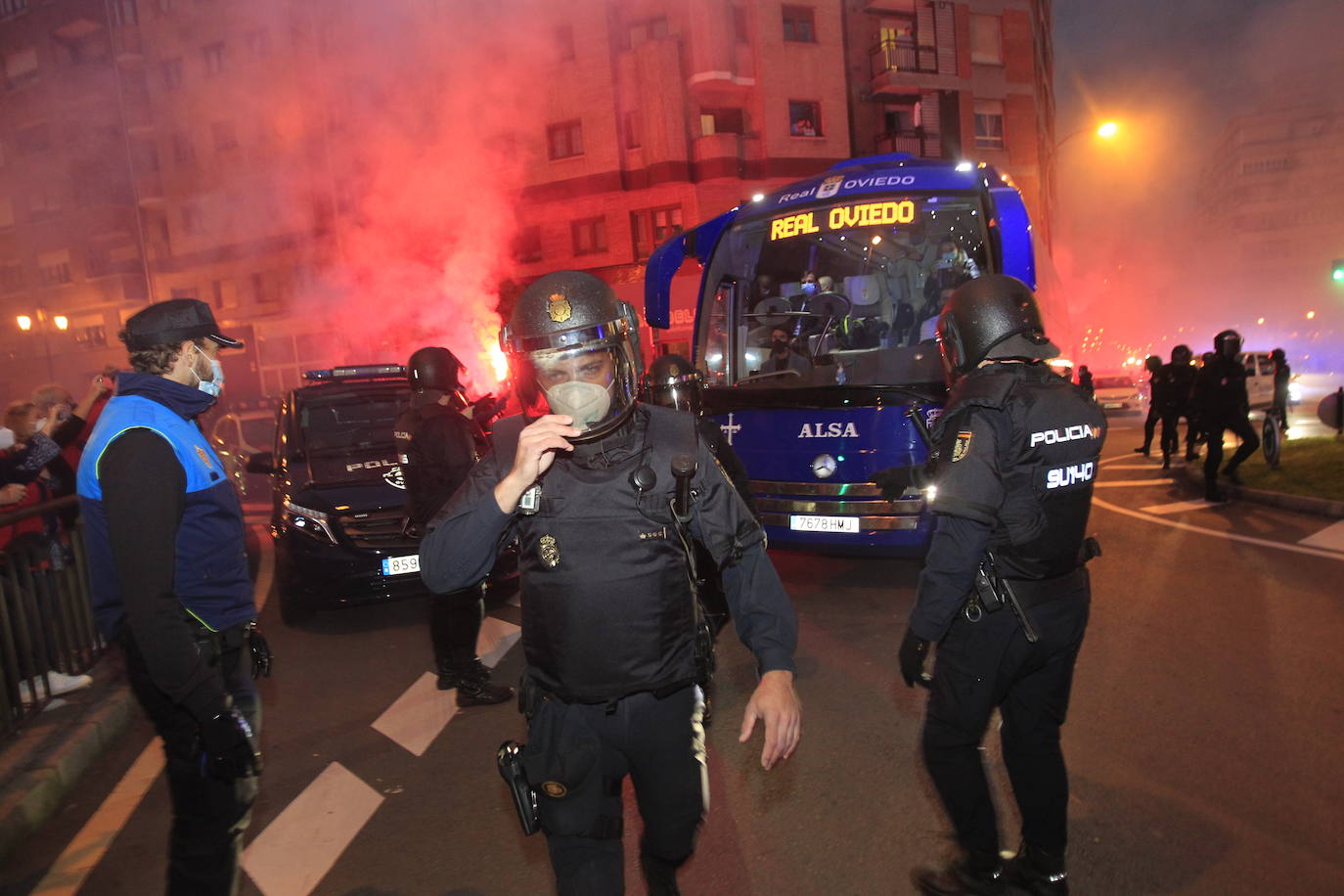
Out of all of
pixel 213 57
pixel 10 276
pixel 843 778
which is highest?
pixel 213 57

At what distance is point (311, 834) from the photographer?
3.41 metres

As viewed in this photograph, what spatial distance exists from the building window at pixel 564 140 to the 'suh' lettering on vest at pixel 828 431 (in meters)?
23.7

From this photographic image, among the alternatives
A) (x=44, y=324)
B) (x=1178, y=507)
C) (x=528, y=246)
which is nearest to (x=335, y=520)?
(x=1178, y=507)

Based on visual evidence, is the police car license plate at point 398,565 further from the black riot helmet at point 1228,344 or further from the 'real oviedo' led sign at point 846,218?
the black riot helmet at point 1228,344

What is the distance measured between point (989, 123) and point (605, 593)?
3641cm

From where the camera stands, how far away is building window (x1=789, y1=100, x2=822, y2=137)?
2823 centimetres

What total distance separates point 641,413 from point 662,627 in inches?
21.2

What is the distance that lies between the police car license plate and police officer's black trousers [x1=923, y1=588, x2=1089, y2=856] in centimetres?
435

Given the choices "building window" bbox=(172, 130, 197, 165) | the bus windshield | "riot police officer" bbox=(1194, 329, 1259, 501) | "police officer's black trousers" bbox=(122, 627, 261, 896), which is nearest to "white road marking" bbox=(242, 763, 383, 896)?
"police officer's black trousers" bbox=(122, 627, 261, 896)

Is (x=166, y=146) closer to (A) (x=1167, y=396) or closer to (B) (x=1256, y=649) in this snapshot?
(A) (x=1167, y=396)

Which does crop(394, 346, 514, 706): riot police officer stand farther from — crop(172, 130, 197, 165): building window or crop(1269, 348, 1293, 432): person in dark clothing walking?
crop(172, 130, 197, 165): building window

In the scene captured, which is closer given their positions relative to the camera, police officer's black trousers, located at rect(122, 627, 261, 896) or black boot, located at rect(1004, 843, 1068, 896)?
police officer's black trousers, located at rect(122, 627, 261, 896)

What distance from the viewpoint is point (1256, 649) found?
4.79m

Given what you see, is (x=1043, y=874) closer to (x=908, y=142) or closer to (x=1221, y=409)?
(x=1221, y=409)
